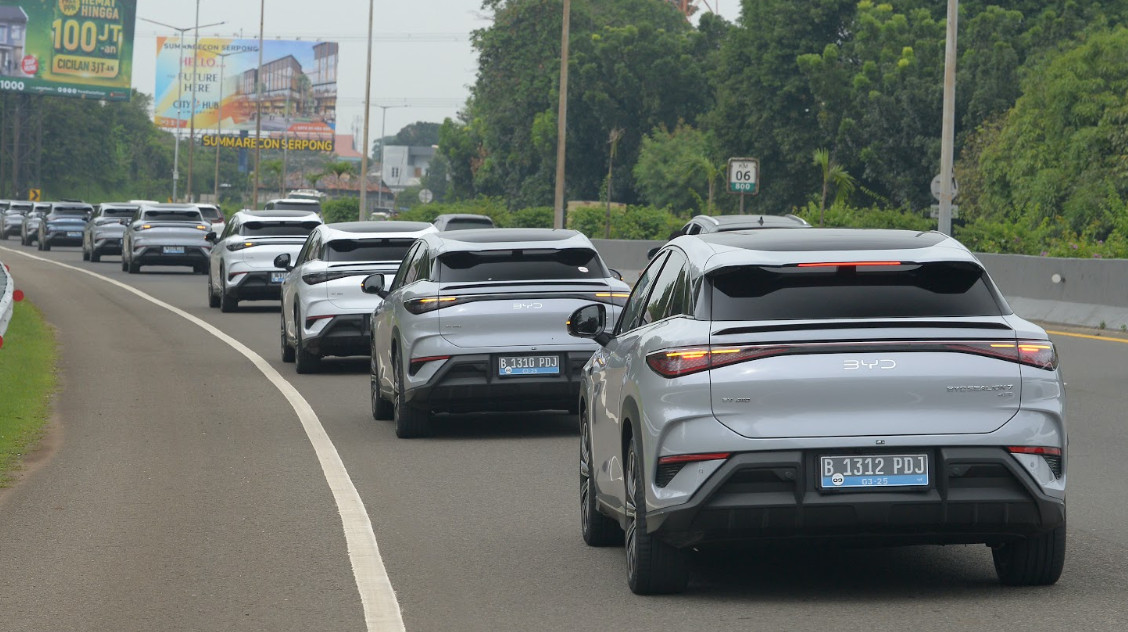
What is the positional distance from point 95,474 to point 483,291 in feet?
10.5

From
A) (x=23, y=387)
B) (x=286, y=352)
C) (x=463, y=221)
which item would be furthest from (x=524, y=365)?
(x=463, y=221)

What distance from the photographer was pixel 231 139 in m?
157

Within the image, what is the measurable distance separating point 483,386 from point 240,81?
136850 mm

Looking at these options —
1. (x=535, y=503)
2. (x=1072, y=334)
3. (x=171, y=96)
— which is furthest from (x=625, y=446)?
(x=171, y=96)

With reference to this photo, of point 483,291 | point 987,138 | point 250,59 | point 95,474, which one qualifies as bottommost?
point 95,474

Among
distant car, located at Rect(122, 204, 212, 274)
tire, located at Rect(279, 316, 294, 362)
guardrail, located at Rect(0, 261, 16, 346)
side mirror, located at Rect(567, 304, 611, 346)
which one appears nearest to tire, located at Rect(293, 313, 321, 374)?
tire, located at Rect(279, 316, 294, 362)

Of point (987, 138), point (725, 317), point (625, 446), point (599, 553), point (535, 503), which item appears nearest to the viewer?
point (725, 317)

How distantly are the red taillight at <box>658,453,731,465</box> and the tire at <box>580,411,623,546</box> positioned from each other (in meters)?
1.58

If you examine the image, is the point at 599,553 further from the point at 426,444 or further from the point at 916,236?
the point at 426,444

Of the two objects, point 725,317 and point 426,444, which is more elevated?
point 725,317

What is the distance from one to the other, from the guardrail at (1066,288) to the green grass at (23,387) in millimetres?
13030

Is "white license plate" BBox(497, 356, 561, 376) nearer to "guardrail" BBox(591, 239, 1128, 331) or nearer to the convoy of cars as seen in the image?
the convoy of cars

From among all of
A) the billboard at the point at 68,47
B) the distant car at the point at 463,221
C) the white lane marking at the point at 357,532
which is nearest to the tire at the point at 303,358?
the white lane marking at the point at 357,532

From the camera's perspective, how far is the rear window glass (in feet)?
99.0
